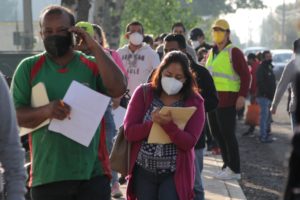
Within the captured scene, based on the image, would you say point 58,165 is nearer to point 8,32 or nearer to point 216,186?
point 216,186

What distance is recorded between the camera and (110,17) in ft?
75.2

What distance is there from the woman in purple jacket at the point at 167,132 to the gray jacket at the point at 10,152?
82.0 inches

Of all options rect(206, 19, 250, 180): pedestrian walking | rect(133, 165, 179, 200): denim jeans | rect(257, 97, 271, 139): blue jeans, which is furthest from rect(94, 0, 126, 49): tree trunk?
rect(133, 165, 179, 200): denim jeans

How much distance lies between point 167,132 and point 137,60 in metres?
4.42

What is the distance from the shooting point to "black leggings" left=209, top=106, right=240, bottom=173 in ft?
34.4

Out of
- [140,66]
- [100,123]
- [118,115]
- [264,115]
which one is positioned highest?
[100,123]

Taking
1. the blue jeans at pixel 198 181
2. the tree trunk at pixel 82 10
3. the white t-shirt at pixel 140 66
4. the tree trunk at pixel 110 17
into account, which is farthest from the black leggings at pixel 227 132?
the tree trunk at pixel 110 17

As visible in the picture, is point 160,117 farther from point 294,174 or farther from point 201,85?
point 294,174

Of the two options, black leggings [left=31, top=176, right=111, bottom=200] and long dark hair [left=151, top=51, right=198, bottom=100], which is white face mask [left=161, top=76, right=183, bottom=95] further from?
black leggings [left=31, top=176, right=111, bottom=200]

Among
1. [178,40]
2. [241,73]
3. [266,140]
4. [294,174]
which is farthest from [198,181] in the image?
[266,140]

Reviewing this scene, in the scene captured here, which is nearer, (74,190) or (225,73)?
(74,190)

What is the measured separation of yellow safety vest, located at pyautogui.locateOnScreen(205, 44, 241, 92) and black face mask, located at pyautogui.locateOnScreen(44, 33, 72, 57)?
226 inches

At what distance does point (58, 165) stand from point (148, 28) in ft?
97.7

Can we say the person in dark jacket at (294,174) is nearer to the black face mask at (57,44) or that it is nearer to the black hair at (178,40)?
the black face mask at (57,44)
